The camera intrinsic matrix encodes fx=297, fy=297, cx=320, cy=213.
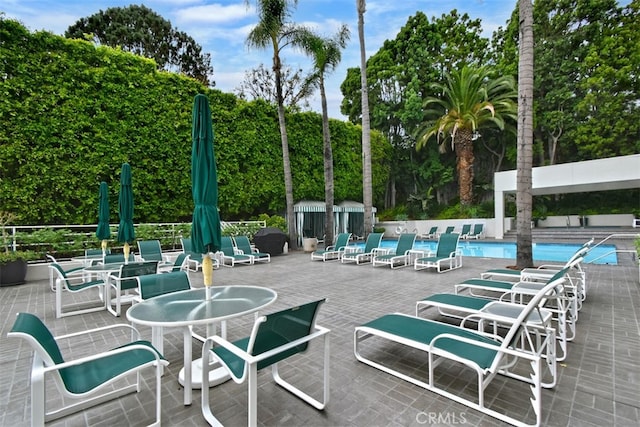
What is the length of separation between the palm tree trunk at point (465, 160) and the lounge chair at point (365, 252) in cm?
1438

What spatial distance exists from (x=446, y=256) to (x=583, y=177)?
12499 mm

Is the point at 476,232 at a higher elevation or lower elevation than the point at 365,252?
higher

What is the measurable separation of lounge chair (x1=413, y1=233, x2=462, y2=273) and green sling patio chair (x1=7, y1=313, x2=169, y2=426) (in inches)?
319

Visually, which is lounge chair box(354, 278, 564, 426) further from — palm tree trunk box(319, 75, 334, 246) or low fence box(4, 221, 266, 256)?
palm tree trunk box(319, 75, 334, 246)

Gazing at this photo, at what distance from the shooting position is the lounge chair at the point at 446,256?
9.21 m

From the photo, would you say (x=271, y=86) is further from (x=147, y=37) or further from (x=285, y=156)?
(x=147, y=37)

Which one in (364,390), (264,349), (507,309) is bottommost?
(364,390)

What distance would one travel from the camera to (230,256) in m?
11.4

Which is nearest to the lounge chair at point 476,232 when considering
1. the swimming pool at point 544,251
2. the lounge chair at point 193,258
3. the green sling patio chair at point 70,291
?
the swimming pool at point 544,251

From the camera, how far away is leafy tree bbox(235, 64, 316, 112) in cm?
2217

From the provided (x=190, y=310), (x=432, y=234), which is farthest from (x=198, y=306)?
(x=432, y=234)

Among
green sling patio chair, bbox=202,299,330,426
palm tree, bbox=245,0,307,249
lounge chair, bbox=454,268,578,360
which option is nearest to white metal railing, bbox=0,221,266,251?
palm tree, bbox=245,0,307,249

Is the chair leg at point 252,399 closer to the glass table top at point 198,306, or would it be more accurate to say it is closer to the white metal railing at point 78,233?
the glass table top at point 198,306

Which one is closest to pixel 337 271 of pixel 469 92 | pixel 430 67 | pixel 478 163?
pixel 469 92
